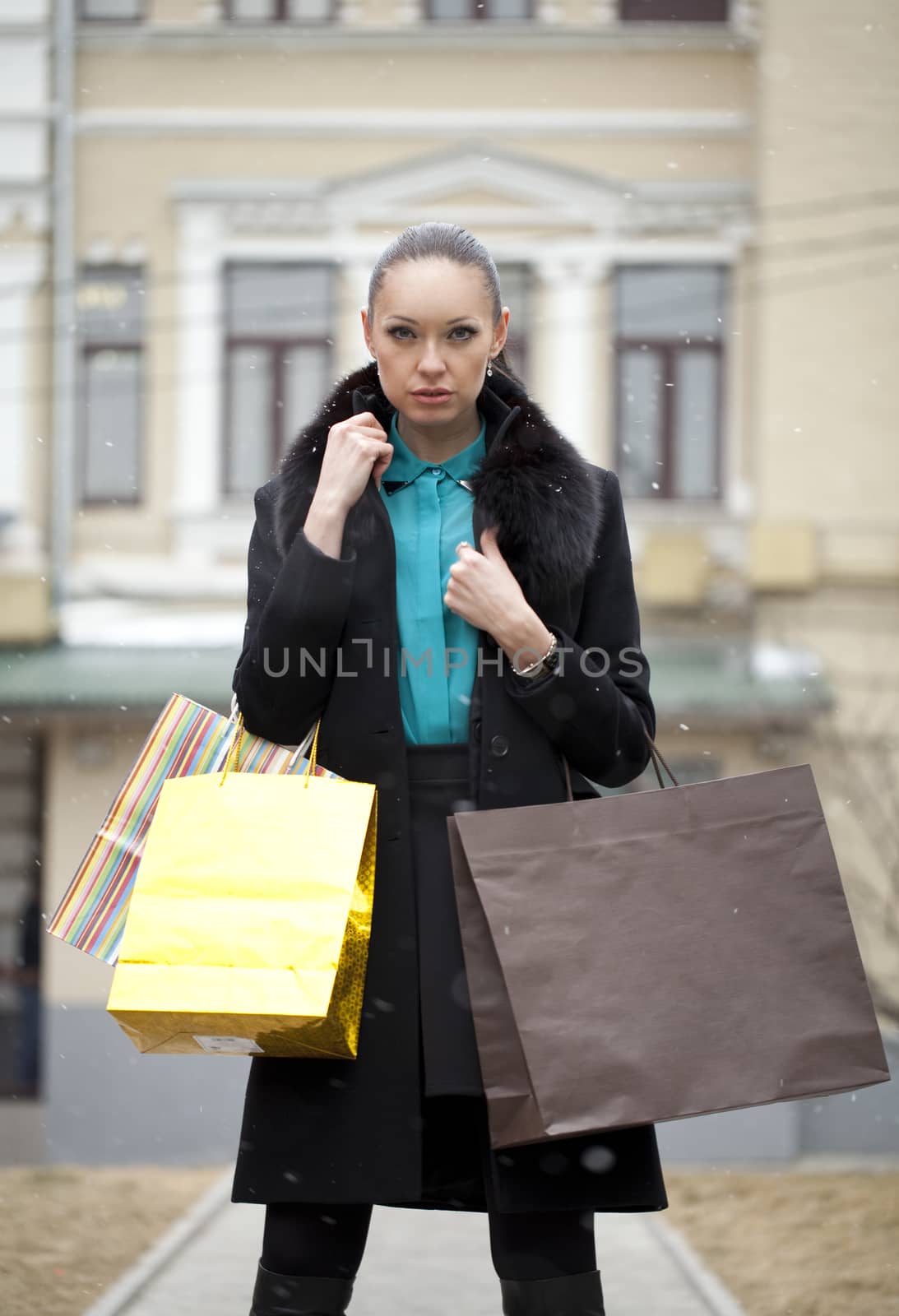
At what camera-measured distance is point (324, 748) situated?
191 centimetres

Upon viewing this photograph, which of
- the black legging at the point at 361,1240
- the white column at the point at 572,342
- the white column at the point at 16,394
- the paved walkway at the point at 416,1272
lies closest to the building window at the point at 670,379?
the white column at the point at 572,342

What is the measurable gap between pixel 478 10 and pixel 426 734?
9.43m

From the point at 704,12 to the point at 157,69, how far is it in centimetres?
344

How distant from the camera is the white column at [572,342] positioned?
10289 mm

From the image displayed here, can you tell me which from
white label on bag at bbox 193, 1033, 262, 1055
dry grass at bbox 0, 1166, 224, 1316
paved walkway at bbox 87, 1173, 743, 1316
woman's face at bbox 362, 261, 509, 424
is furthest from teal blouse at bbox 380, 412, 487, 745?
dry grass at bbox 0, 1166, 224, 1316

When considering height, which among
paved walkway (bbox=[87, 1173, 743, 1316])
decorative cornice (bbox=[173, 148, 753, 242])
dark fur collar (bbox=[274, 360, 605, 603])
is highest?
decorative cornice (bbox=[173, 148, 753, 242])

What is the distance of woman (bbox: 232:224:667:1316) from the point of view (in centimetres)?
185

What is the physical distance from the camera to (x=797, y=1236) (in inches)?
254

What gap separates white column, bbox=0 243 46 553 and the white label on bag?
912 centimetres

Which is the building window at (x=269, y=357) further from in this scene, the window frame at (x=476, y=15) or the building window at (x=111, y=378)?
the window frame at (x=476, y=15)

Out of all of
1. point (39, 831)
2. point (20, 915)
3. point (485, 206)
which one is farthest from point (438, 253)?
point (20, 915)

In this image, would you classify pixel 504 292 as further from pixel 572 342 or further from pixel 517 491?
pixel 517 491

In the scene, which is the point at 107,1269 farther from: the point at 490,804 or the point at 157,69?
the point at 157,69

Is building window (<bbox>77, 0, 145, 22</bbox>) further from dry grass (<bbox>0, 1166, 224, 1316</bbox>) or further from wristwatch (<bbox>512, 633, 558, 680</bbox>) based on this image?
wristwatch (<bbox>512, 633, 558, 680</bbox>)
